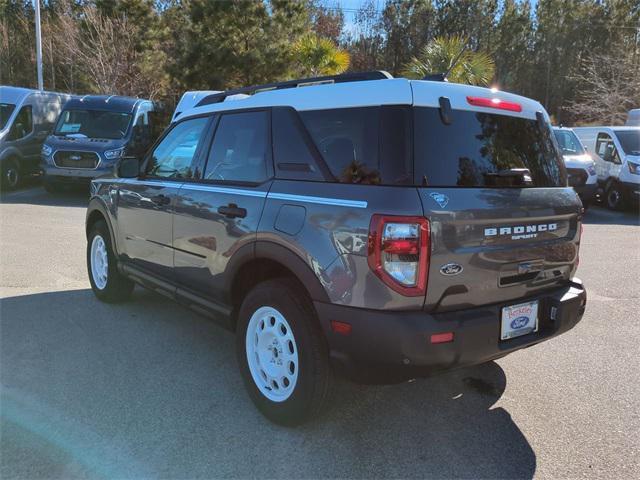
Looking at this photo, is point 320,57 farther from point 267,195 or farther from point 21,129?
point 267,195

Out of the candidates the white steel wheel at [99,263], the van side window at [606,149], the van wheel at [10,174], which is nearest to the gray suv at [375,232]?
the white steel wheel at [99,263]

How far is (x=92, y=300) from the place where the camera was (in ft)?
17.7

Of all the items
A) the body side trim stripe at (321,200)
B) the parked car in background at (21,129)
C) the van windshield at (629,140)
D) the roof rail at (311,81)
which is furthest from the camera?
the parked car in background at (21,129)

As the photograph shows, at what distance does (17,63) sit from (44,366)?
31492mm

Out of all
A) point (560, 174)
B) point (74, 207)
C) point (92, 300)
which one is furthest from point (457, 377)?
point (74, 207)

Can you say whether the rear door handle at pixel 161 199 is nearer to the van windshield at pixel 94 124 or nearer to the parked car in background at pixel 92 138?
the parked car in background at pixel 92 138

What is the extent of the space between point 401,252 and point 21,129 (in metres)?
14.1

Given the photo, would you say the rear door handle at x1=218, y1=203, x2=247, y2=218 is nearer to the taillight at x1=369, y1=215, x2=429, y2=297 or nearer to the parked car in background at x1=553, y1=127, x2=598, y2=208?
the taillight at x1=369, y1=215, x2=429, y2=297

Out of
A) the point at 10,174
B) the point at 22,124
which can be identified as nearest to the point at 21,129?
the point at 22,124

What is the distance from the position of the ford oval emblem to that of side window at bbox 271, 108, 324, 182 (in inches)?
31.8

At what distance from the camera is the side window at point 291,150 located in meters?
3.00

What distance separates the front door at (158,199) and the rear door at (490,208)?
1934mm

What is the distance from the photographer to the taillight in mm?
2531

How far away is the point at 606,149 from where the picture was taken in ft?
44.5
